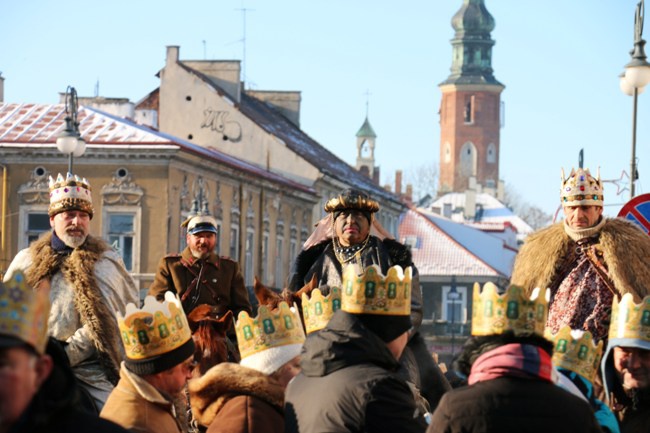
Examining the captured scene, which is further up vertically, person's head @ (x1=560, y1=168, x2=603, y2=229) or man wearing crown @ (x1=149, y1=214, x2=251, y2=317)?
person's head @ (x1=560, y1=168, x2=603, y2=229)

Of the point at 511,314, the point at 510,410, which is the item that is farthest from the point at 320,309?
the point at 510,410

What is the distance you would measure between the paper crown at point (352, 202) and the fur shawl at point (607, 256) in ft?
3.82

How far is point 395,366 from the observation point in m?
8.45

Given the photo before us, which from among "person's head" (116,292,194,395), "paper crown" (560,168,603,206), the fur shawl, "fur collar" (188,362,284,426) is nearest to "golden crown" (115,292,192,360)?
"person's head" (116,292,194,395)

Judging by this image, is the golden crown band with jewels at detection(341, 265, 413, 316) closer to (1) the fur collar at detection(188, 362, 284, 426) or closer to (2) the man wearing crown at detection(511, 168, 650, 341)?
(1) the fur collar at detection(188, 362, 284, 426)

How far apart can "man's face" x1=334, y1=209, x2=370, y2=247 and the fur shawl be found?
3.79 feet

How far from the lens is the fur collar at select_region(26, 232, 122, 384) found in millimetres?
12336

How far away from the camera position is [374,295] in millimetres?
8531

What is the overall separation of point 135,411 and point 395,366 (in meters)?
1.20

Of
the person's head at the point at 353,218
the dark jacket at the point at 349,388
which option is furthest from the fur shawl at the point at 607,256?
the dark jacket at the point at 349,388

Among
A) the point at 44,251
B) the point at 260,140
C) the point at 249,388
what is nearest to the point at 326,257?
the point at 44,251

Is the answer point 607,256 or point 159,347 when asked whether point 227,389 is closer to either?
point 159,347

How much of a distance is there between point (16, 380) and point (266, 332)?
362cm

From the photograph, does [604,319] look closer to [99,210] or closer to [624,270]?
[624,270]
